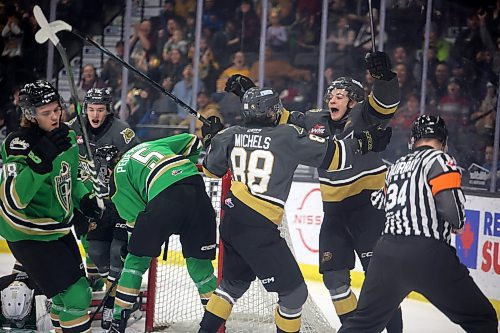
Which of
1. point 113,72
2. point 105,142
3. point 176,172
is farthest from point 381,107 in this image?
point 113,72

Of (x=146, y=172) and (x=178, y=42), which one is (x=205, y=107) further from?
(x=146, y=172)

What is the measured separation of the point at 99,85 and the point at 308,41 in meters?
2.08

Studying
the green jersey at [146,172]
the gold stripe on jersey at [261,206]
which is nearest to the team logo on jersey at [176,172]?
the green jersey at [146,172]

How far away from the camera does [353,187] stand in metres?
3.34

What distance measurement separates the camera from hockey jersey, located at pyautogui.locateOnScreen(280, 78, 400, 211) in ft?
10.6

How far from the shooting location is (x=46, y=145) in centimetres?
284

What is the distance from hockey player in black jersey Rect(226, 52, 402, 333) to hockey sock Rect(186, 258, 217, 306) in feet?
1.65

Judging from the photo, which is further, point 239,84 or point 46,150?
point 239,84

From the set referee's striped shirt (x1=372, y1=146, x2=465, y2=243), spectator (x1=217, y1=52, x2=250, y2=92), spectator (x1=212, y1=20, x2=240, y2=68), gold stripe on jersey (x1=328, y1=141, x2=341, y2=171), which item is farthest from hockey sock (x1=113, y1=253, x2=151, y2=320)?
spectator (x1=212, y1=20, x2=240, y2=68)

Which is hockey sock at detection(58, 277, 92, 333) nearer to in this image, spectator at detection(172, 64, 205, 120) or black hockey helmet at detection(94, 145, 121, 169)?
black hockey helmet at detection(94, 145, 121, 169)

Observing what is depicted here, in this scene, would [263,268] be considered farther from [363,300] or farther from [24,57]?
[24,57]

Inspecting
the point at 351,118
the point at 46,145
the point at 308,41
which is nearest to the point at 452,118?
the point at 308,41

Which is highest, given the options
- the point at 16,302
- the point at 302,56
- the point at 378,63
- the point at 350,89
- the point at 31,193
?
the point at 302,56

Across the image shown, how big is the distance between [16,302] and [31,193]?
979mm
